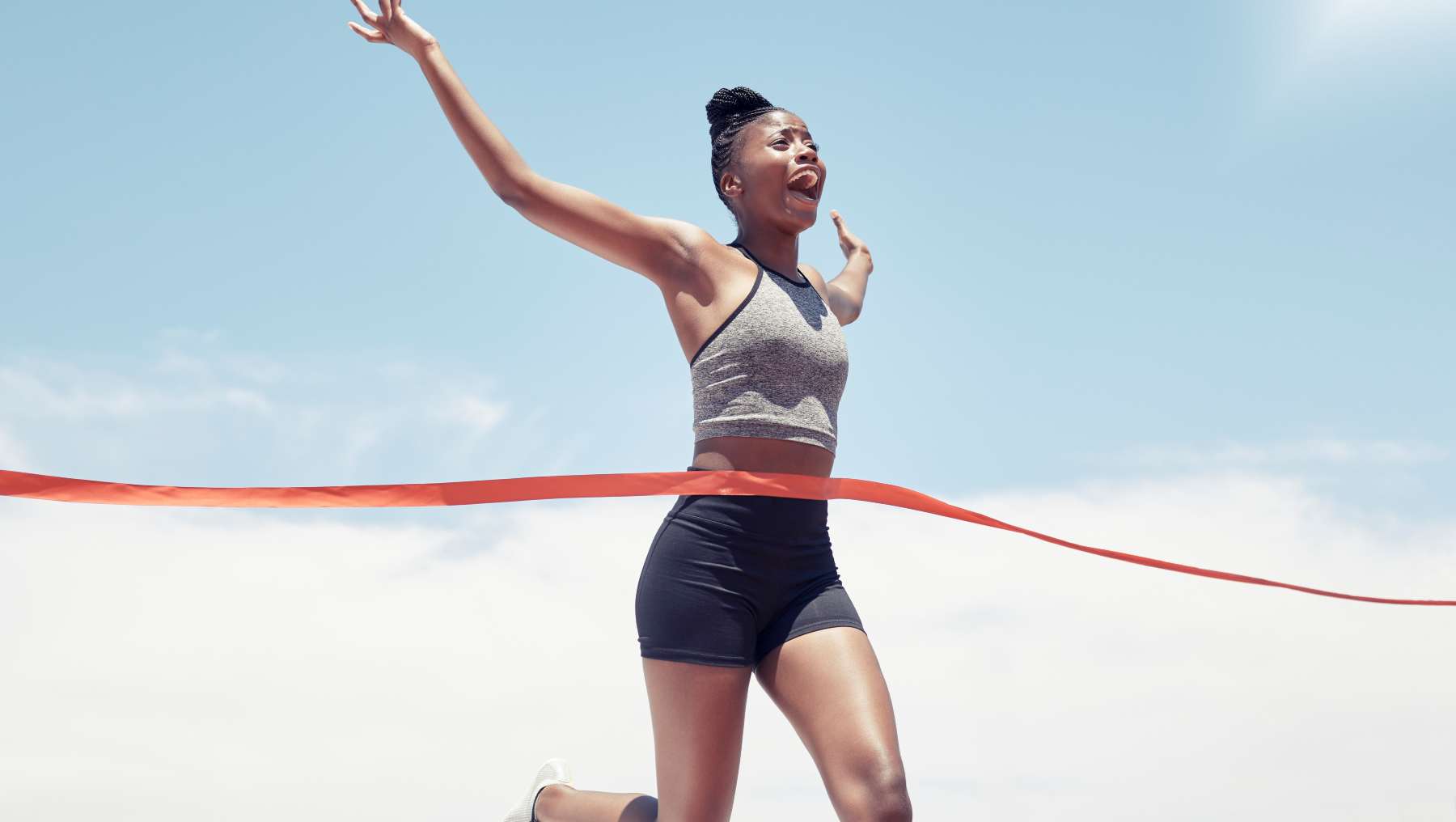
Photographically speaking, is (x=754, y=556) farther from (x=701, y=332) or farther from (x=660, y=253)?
(x=660, y=253)

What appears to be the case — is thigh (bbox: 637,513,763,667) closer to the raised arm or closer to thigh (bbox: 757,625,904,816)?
thigh (bbox: 757,625,904,816)

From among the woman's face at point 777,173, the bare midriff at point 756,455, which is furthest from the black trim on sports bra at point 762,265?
the bare midriff at point 756,455

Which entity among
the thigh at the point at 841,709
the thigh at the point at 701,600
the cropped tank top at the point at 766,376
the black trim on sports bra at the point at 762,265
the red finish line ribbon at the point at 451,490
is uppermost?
the black trim on sports bra at the point at 762,265

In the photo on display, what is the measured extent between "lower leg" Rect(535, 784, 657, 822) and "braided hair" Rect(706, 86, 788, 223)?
196 cm

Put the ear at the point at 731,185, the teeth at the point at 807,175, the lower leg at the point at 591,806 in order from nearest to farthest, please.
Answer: the lower leg at the point at 591,806
the teeth at the point at 807,175
the ear at the point at 731,185

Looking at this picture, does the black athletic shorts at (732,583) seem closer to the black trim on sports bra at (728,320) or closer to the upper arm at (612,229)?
the black trim on sports bra at (728,320)

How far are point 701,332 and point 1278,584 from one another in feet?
8.91

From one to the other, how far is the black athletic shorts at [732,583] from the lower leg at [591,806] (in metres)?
0.57

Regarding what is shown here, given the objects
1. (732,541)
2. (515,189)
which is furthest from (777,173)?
(732,541)

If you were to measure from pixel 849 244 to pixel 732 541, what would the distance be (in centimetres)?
234

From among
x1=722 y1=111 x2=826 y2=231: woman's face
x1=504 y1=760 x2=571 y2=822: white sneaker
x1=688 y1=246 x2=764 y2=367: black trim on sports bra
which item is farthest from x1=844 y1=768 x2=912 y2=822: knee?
x1=722 y1=111 x2=826 y2=231: woman's face

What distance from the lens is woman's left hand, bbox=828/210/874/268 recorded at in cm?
549

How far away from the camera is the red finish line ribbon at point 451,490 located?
11.8 feet

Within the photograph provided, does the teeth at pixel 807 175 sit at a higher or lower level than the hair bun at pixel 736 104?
lower
